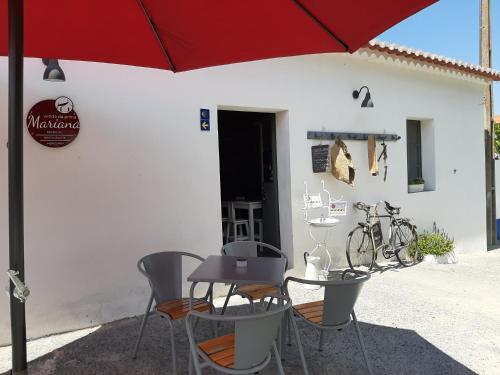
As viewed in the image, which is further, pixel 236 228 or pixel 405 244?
pixel 405 244

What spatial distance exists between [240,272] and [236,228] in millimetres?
3401

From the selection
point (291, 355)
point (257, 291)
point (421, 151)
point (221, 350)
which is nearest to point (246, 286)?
point (257, 291)

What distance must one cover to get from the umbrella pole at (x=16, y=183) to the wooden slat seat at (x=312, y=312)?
188 cm

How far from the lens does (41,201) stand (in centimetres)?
376

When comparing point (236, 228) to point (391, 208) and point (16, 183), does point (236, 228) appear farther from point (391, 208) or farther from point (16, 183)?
point (16, 183)

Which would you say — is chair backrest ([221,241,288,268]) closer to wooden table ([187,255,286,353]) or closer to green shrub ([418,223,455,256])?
wooden table ([187,255,286,353])

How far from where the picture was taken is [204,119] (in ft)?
15.3

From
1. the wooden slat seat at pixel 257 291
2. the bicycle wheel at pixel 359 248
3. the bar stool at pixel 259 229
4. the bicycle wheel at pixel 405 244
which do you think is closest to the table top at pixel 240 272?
the wooden slat seat at pixel 257 291

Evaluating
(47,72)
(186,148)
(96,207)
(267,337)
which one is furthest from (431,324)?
(47,72)

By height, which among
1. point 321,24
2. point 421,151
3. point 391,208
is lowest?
point 391,208

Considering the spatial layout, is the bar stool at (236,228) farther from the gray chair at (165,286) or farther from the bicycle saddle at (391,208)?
the gray chair at (165,286)

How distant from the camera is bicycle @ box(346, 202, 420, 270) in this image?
6.16m

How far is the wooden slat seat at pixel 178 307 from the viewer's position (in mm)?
3047

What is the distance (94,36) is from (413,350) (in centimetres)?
344
